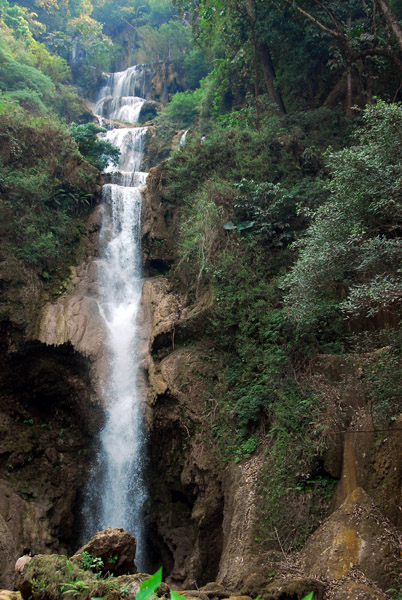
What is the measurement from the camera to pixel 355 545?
5.37 metres

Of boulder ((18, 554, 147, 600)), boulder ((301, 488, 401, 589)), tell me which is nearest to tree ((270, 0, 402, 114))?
boulder ((301, 488, 401, 589))

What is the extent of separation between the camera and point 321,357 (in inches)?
331

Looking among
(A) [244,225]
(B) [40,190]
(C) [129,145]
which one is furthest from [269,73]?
(C) [129,145]

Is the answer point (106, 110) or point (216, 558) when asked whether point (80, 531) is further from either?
point (106, 110)

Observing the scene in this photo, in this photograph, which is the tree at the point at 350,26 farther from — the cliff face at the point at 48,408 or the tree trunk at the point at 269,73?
the cliff face at the point at 48,408

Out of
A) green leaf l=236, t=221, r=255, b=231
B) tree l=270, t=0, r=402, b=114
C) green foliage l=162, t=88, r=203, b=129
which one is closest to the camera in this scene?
green leaf l=236, t=221, r=255, b=231

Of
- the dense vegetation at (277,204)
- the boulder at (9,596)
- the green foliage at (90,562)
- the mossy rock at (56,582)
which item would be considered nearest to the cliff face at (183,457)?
the dense vegetation at (277,204)

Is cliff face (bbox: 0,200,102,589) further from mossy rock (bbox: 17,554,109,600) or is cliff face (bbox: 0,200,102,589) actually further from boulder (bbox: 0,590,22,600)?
mossy rock (bbox: 17,554,109,600)

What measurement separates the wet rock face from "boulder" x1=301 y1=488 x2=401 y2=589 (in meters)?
7.38

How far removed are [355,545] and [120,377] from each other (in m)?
8.19

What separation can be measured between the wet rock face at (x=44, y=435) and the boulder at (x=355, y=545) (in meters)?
7.38

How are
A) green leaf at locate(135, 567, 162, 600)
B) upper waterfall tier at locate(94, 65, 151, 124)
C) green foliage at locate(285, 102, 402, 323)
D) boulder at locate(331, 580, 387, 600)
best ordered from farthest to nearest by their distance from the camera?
upper waterfall tier at locate(94, 65, 151, 124) → green foliage at locate(285, 102, 402, 323) → boulder at locate(331, 580, 387, 600) → green leaf at locate(135, 567, 162, 600)

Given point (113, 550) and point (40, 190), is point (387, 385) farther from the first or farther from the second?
A: point (40, 190)

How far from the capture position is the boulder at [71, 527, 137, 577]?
20.7 feet
